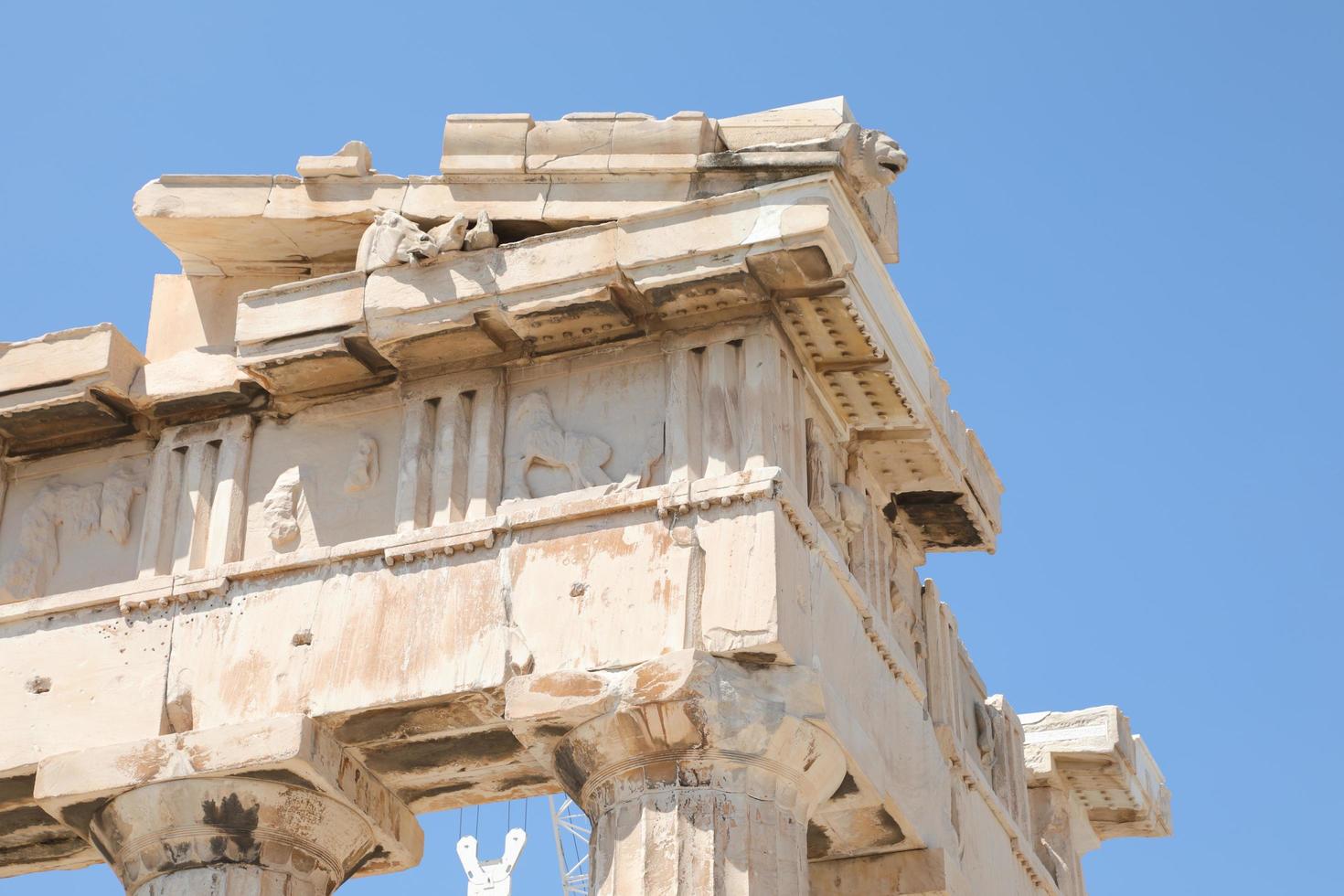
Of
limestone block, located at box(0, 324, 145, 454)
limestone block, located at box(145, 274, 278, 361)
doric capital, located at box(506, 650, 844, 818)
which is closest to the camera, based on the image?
doric capital, located at box(506, 650, 844, 818)

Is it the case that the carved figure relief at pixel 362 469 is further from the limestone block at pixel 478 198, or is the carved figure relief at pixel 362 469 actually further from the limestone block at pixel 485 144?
the limestone block at pixel 485 144

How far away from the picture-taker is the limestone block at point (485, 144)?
16062mm

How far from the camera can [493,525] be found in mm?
15062

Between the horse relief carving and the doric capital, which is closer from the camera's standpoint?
the doric capital

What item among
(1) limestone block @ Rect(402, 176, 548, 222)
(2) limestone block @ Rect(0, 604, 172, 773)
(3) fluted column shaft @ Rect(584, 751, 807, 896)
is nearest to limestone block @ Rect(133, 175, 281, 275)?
(1) limestone block @ Rect(402, 176, 548, 222)

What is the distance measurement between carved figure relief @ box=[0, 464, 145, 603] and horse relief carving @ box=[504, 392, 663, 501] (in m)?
2.75

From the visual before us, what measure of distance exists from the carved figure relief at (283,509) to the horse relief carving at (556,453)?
147 centimetres

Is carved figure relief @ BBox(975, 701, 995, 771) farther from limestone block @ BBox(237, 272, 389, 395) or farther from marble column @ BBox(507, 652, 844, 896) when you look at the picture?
limestone block @ BBox(237, 272, 389, 395)

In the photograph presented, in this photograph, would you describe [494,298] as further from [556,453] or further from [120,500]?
[120,500]

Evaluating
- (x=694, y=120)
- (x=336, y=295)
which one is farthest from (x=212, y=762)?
(x=694, y=120)

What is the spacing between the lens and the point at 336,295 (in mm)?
16062

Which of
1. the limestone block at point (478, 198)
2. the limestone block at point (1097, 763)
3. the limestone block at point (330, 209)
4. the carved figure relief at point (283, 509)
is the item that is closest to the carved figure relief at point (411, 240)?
the limestone block at point (478, 198)

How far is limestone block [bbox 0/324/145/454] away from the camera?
54.3 feet

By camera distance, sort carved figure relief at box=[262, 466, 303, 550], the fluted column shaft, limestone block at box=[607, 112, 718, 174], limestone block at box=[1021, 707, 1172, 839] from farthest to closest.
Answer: limestone block at box=[1021, 707, 1172, 839]
carved figure relief at box=[262, 466, 303, 550]
limestone block at box=[607, 112, 718, 174]
the fluted column shaft
